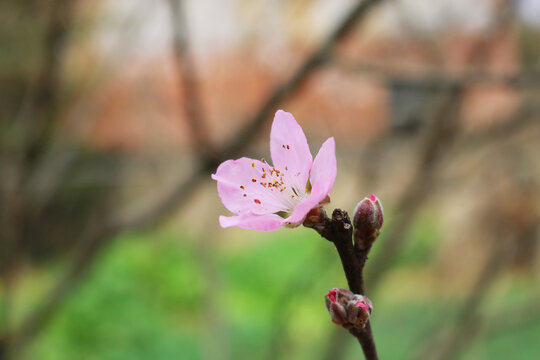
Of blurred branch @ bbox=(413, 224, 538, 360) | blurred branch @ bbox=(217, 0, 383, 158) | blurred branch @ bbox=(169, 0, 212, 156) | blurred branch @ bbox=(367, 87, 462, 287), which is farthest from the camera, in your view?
blurred branch @ bbox=(413, 224, 538, 360)

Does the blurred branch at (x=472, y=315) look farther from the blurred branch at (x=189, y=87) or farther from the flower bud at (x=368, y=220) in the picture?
the flower bud at (x=368, y=220)

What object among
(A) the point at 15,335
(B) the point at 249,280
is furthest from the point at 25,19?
(B) the point at 249,280

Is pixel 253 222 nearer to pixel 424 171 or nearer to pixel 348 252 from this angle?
pixel 348 252

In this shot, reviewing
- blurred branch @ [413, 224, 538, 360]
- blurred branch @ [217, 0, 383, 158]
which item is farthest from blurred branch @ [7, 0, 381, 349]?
blurred branch @ [413, 224, 538, 360]

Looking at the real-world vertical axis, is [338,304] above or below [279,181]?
below

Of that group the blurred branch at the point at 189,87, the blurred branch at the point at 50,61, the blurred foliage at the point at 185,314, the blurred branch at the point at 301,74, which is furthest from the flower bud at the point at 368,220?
the blurred foliage at the point at 185,314

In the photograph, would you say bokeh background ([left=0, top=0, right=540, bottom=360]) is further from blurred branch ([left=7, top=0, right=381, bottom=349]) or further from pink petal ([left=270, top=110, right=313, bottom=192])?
pink petal ([left=270, top=110, right=313, bottom=192])

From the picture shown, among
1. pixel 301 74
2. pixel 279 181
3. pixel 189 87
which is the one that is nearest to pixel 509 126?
pixel 301 74
